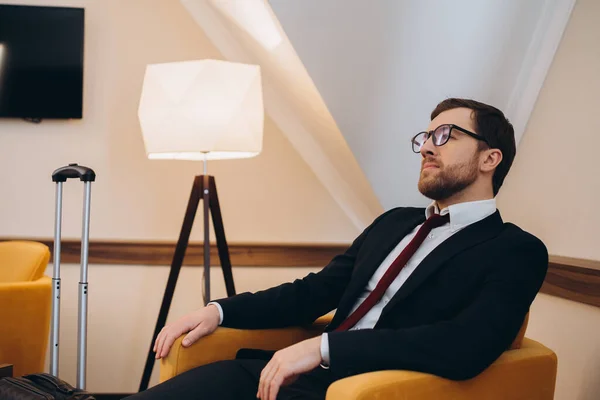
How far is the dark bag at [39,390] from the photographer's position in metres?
1.79

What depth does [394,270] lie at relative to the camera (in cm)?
180

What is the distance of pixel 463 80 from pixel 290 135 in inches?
44.1

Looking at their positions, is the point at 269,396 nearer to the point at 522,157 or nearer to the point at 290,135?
the point at 522,157

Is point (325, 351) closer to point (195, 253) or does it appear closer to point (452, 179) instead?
point (452, 179)

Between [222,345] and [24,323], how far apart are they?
3.52 feet

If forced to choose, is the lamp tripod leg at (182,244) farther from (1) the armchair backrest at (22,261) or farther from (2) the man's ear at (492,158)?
(2) the man's ear at (492,158)

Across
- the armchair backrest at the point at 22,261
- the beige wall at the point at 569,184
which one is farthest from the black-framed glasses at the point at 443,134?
the armchair backrest at the point at 22,261

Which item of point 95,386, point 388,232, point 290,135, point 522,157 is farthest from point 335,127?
point 95,386

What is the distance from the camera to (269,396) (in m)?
1.52

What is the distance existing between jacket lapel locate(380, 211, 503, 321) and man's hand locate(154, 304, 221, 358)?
48 centimetres

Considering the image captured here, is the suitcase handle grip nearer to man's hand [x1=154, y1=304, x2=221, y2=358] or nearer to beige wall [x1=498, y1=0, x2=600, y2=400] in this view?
man's hand [x1=154, y1=304, x2=221, y2=358]

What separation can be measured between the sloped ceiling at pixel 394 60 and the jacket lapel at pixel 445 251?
2.91 feet

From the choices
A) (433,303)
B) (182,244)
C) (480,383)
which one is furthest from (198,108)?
(480,383)

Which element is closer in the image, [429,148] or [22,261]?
[429,148]
